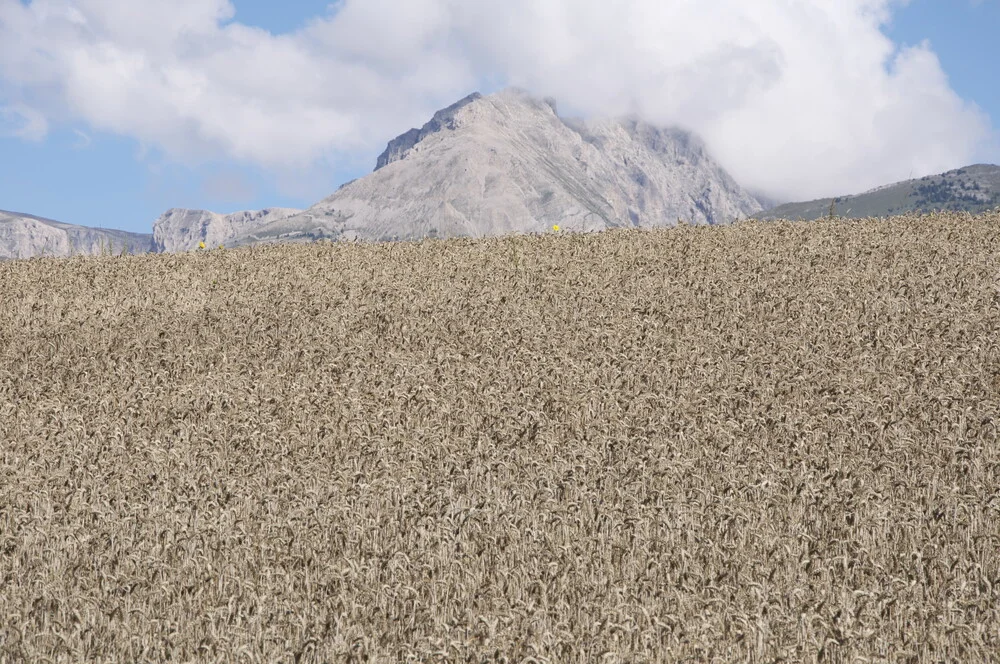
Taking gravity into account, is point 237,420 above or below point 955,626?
above

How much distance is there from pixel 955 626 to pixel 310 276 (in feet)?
38.0

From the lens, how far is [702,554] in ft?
20.9

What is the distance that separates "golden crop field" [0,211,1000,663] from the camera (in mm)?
5496

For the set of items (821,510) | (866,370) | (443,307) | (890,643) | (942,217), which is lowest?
(890,643)

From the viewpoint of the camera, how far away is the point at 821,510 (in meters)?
7.03

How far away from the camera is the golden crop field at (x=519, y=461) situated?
5.50m

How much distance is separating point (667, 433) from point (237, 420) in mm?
4059

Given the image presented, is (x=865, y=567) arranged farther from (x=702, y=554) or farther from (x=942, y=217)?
(x=942, y=217)

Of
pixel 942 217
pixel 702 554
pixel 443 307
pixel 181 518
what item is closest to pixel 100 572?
pixel 181 518

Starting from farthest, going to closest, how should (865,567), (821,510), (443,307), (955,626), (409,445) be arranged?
(443,307) → (409,445) → (821,510) → (865,567) → (955,626)

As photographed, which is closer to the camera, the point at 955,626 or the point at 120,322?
the point at 955,626

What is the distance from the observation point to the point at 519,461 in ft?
26.9

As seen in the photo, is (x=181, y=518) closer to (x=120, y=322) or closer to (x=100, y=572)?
(x=100, y=572)

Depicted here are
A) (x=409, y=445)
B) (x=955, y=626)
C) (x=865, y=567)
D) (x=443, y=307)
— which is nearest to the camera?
(x=955, y=626)
